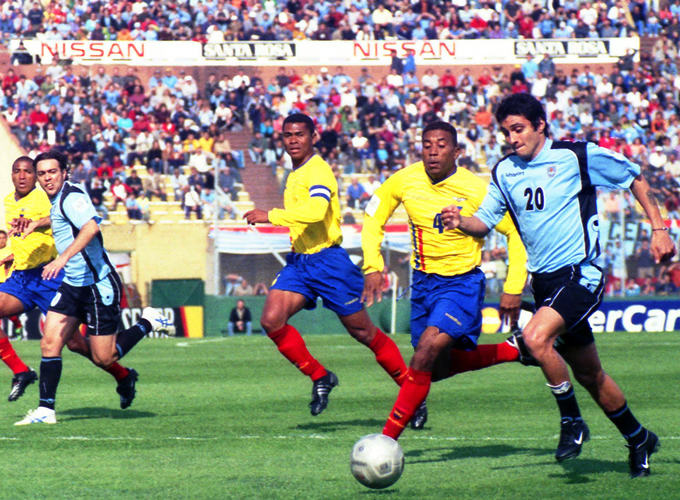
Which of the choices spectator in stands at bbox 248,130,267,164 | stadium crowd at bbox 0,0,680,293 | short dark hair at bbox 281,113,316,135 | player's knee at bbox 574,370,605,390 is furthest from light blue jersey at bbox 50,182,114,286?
spectator in stands at bbox 248,130,267,164

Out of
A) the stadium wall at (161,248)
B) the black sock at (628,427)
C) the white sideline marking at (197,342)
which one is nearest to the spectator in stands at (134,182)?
the stadium wall at (161,248)

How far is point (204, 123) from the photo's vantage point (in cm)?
2920

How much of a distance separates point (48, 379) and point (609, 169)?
16.1ft

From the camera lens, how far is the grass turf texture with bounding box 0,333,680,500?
5.68m

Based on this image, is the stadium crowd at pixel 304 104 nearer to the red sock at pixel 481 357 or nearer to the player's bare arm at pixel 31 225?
the player's bare arm at pixel 31 225

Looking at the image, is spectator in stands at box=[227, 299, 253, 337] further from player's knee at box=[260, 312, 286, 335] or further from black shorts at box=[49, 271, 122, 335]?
player's knee at box=[260, 312, 286, 335]

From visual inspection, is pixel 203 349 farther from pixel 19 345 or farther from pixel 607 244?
pixel 607 244

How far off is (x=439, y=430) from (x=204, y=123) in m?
22.4

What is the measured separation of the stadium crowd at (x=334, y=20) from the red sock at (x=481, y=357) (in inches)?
1081

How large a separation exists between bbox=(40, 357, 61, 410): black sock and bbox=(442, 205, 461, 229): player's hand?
3983 mm

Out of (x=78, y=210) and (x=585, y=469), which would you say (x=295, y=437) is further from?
(x=78, y=210)

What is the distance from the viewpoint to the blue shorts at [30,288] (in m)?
9.92

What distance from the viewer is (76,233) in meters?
8.39

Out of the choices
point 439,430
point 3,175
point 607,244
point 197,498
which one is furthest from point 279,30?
point 197,498
